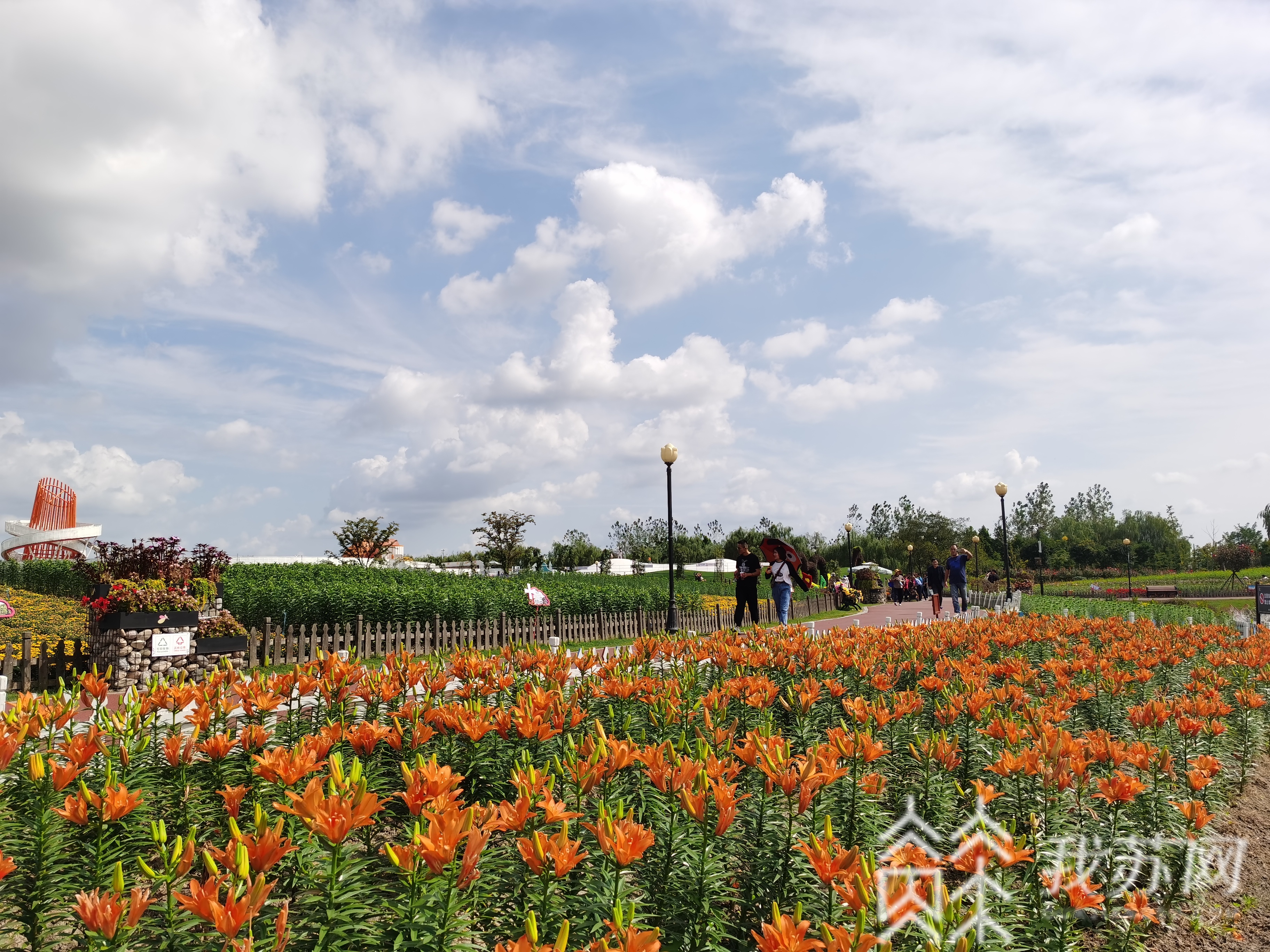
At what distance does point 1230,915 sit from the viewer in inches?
159

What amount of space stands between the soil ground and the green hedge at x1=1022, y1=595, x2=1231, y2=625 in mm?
11261

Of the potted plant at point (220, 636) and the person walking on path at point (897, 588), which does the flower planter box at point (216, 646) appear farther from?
the person walking on path at point (897, 588)

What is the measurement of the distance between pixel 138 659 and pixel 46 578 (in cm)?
3591

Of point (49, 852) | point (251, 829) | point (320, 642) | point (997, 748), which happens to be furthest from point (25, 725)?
point (320, 642)

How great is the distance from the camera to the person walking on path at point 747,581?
17094 mm

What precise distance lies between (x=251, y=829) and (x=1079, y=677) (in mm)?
6657

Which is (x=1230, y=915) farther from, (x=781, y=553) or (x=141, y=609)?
(x=141, y=609)

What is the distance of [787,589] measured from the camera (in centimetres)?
1537

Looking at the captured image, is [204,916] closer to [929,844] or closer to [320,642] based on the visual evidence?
[929,844]

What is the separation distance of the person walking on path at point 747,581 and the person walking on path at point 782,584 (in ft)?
3.57

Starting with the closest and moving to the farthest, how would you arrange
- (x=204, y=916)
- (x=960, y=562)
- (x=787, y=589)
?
1. (x=204, y=916)
2. (x=787, y=589)
3. (x=960, y=562)

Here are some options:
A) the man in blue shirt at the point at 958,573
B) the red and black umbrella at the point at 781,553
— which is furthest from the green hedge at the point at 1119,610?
the red and black umbrella at the point at 781,553

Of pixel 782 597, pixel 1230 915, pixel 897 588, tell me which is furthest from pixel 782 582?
pixel 897 588

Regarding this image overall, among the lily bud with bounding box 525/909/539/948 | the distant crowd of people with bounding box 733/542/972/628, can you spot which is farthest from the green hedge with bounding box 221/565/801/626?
the lily bud with bounding box 525/909/539/948
